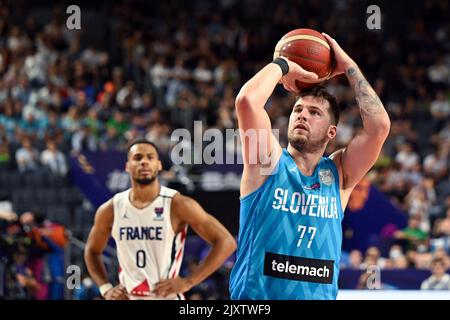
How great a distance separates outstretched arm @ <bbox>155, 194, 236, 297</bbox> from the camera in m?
7.23

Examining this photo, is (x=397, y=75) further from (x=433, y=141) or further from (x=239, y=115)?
(x=239, y=115)

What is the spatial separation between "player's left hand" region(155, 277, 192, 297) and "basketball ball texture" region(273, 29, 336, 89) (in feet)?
8.21

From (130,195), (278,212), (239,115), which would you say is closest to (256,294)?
(278,212)

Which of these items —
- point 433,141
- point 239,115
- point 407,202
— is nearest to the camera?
point 239,115

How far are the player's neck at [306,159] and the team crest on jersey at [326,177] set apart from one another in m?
0.06

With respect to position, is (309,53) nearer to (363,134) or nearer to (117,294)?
(363,134)

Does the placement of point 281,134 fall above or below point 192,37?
below

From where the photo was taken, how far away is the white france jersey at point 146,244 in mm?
7363

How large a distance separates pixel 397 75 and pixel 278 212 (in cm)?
1693

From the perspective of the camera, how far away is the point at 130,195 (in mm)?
7680

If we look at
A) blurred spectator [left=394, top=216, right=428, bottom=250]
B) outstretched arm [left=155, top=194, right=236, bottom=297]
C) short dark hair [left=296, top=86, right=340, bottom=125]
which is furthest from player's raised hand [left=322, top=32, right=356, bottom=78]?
blurred spectator [left=394, top=216, right=428, bottom=250]

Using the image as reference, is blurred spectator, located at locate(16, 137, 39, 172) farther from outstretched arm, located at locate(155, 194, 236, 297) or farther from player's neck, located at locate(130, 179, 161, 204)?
outstretched arm, located at locate(155, 194, 236, 297)

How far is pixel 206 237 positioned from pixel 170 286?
1.78 feet
